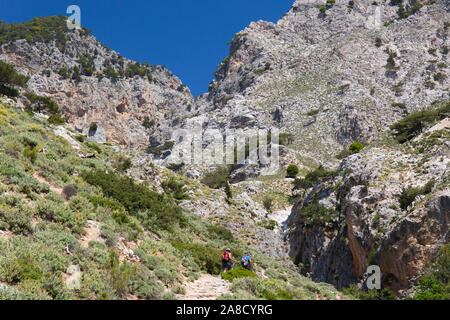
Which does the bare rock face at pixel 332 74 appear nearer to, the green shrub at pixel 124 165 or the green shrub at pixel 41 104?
the green shrub at pixel 124 165

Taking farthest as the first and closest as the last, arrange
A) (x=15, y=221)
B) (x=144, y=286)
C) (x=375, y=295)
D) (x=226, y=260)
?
(x=375, y=295), (x=226, y=260), (x=15, y=221), (x=144, y=286)

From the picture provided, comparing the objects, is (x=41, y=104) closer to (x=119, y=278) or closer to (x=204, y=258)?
(x=204, y=258)

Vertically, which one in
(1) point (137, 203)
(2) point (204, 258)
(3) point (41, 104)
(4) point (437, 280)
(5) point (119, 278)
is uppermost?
(3) point (41, 104)

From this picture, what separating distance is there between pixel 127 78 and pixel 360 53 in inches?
3272

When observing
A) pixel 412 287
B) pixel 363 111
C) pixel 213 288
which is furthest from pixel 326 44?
pixel 213 288

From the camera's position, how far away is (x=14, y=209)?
35.3 feet

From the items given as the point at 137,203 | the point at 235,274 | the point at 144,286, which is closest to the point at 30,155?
the point at 137,203

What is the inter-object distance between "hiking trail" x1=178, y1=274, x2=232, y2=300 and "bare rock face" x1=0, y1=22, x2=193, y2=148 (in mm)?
86599

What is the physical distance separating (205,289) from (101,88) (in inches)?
4051

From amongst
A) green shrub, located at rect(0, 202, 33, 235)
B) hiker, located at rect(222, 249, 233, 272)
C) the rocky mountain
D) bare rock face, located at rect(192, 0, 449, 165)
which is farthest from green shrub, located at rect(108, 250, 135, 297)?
bare rock face, located at rect(192, 0, 449, 165)

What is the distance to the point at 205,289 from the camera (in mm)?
11633

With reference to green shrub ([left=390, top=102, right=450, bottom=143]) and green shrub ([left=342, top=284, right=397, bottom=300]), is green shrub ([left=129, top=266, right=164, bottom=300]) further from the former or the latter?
green shrub ([left=390, top=102, right=450, bottom=143])

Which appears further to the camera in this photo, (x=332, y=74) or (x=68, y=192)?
(x=332, y=74)

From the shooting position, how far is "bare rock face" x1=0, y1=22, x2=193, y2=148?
9125cm
